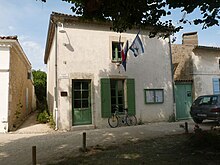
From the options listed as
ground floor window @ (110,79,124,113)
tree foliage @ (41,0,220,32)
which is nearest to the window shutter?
ground floor window @ (110,79,124,113)

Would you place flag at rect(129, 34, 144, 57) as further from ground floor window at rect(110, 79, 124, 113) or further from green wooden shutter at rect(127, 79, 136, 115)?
ground floor window at rect(110, 79, 124, 113)

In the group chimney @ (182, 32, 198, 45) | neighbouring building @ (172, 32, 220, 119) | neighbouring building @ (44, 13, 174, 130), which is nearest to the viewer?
neighbouring building @ (44, 13, 174, 130)

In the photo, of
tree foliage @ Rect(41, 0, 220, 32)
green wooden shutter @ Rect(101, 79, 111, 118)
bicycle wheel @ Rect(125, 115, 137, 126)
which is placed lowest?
bicycle wheel @ Rect(125, 115, 137, 126)

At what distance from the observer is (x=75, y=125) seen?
1152cm

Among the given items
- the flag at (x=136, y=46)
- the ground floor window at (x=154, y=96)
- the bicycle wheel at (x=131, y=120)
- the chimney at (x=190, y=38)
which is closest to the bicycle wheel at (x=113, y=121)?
the bicycle wheel at (x=131, y=120)

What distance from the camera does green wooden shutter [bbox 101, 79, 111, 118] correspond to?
39.6 feet

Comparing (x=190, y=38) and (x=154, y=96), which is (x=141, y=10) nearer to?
(x=154, y=96)

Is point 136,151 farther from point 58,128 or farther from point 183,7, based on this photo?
point 58,128

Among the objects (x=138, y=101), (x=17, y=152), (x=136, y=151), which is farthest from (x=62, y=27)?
(x=136, y=151)

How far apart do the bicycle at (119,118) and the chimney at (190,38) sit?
31.0 feet

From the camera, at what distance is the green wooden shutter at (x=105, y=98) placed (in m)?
12.1

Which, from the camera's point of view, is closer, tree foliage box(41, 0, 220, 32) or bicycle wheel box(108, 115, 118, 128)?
tree foliage box(41, 0, 220, 32)

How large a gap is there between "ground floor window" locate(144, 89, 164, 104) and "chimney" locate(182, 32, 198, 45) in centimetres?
707

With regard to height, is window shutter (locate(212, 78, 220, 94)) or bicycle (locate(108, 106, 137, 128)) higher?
window shutter (locate(212, 78, 220, 94))
